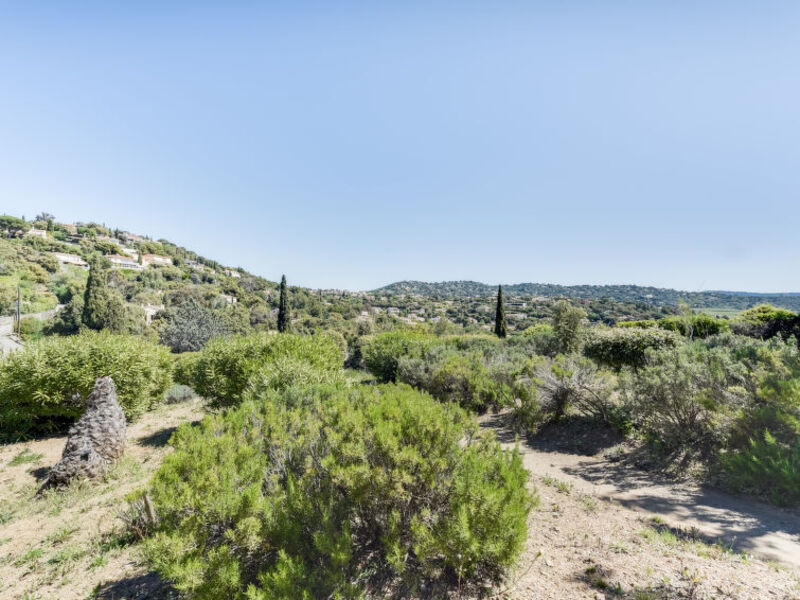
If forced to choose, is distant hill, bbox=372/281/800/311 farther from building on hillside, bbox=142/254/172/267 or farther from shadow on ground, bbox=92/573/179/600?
shadow on ground, bbox=92/573/179/600

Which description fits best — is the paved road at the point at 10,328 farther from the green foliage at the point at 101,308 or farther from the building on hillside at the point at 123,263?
the building on hillside at the point at 123,263

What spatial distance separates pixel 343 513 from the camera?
2627 millimetres

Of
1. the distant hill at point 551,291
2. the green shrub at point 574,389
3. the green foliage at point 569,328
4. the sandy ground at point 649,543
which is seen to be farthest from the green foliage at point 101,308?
the distant hill at point 551,291

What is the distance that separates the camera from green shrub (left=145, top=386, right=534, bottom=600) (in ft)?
7.06

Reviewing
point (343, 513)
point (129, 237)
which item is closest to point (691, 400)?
point (343, 513)

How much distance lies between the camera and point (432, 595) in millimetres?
2432

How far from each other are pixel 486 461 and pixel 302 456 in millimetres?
1701

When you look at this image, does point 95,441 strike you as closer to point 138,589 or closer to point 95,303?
point 138,589

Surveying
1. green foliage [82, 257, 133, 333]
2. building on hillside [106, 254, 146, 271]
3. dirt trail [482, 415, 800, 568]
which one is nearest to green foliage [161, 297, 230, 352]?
green foliage [82, 257, 133, 333]

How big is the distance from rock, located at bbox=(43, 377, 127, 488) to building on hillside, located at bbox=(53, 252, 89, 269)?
76845 mm

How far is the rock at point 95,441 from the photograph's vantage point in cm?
549

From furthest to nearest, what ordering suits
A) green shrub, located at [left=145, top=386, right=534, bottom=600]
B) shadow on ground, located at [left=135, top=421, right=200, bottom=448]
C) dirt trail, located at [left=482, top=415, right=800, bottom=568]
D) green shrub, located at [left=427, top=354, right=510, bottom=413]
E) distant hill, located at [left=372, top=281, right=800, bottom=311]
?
distant hill, located at [left=372, top=281, right=800, bottom=311]
green shrub, located at [left=427, top=354, right=510, bottom=413]
shadow on ground, located at [left=135, top=421, right=200, bottom=448]
dirt trail, located at [left=482, top=415, right=800, bottom=568]
green shrub, located at [left=145, top=386, right=534, bottom=600]

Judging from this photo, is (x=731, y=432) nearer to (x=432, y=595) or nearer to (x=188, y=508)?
(x=432, y=595)

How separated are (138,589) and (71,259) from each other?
87.0 m
